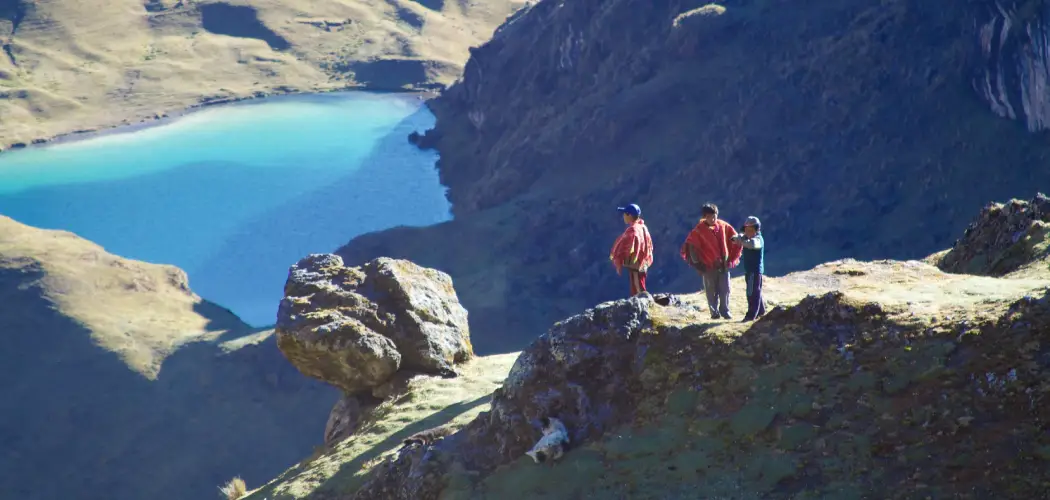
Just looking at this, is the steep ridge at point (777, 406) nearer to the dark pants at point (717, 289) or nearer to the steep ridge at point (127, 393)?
the dark pants at point (717, 289)

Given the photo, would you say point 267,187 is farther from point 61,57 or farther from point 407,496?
point 407,496

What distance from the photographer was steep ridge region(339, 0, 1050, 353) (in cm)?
7531

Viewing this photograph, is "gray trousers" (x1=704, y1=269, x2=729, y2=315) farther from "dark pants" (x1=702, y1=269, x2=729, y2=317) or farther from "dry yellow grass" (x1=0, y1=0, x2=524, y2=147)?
"dry yellow grass" (x1=0, y1=0, x2=524, y2=147)

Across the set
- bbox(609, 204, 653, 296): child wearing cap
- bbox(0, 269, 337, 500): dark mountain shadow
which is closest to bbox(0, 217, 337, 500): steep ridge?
bbox(0, 269, 337, 500): dark mountain shadow

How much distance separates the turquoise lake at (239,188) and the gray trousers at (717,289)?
258 feet

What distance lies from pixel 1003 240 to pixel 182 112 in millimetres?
133326

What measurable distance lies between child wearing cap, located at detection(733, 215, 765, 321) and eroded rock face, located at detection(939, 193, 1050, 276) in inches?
265

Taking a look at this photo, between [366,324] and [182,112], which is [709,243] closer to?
[366,324]

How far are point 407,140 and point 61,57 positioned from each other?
52.1 meters

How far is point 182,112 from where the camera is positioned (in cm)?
14162

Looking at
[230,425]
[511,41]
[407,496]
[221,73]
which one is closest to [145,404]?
[230,425]

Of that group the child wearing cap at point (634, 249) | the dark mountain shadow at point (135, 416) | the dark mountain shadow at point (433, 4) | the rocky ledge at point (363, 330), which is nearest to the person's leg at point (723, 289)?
the child wearing cap at point (634, 249)

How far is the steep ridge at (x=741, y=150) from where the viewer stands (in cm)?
7531

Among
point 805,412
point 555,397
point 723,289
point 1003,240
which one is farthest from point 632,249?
point 1003,240
